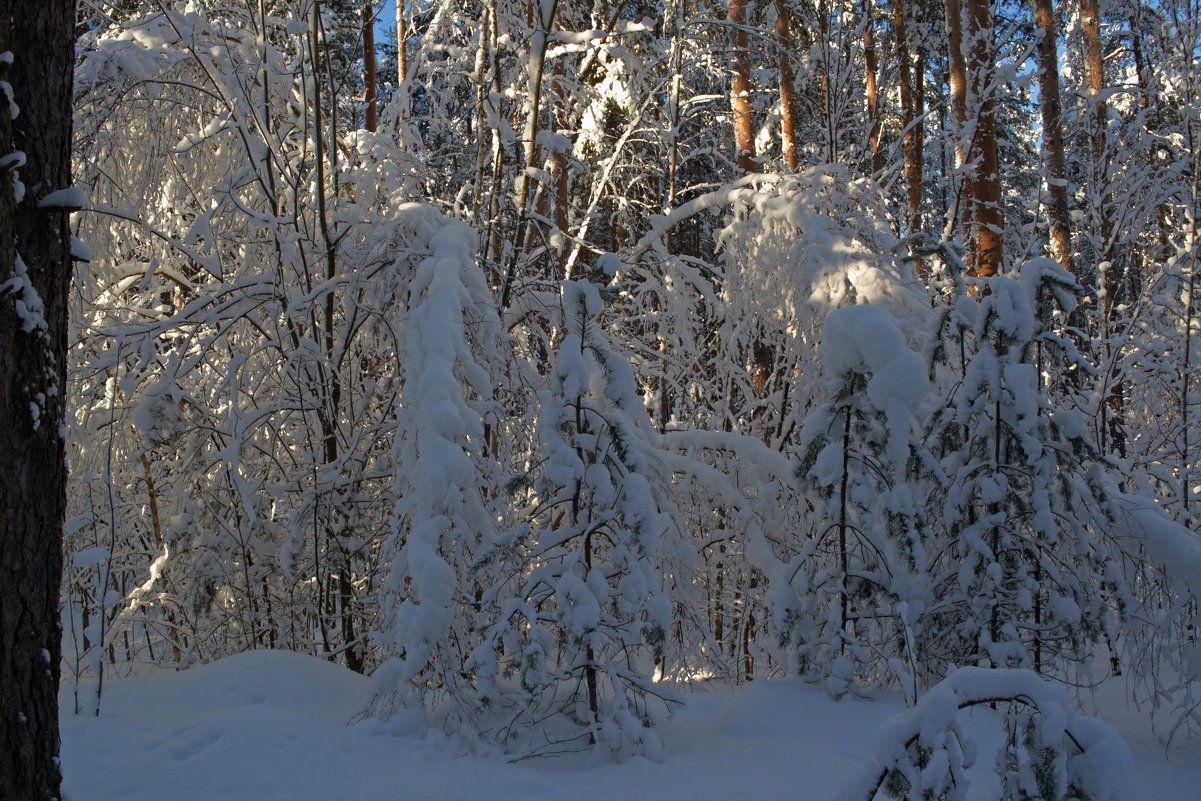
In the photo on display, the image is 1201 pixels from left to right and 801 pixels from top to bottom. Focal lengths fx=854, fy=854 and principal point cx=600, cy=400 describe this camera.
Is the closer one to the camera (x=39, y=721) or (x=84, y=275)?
(x=39, y=721)

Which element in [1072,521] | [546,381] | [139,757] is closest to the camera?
[139,757]

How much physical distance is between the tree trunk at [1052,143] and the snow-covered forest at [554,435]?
1488 millimetres

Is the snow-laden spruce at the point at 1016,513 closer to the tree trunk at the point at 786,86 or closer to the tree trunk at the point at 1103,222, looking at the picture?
the tree trunk at the point at 1103,222

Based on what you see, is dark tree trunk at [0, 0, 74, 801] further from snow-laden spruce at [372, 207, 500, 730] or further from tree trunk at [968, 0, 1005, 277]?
tree trunk at [968, 0, 1005, 277]

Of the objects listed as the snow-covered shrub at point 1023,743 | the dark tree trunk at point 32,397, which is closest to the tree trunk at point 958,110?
the snow-covered shrub at point 1023,743

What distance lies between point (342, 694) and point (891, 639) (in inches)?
103

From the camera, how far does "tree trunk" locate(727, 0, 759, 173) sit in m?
8.80

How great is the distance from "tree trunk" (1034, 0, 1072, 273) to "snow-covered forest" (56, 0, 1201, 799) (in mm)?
1488

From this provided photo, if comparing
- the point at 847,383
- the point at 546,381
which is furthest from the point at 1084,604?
the point at 546,381

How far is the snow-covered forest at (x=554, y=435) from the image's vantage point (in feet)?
11.7

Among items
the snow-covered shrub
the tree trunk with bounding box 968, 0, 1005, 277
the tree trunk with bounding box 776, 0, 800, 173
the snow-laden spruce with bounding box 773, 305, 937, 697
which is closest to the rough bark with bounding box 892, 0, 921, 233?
the tree trunk with bounding box 776, 0, 800, 173

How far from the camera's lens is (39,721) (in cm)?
241

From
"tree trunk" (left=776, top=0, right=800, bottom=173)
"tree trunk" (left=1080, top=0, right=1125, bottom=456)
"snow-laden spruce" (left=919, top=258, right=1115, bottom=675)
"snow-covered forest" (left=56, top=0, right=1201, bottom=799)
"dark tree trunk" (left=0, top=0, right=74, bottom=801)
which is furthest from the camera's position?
"tree trunk" (left=776, top=0, right=800, bottom=173)

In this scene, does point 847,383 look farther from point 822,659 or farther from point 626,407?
point 822,659
